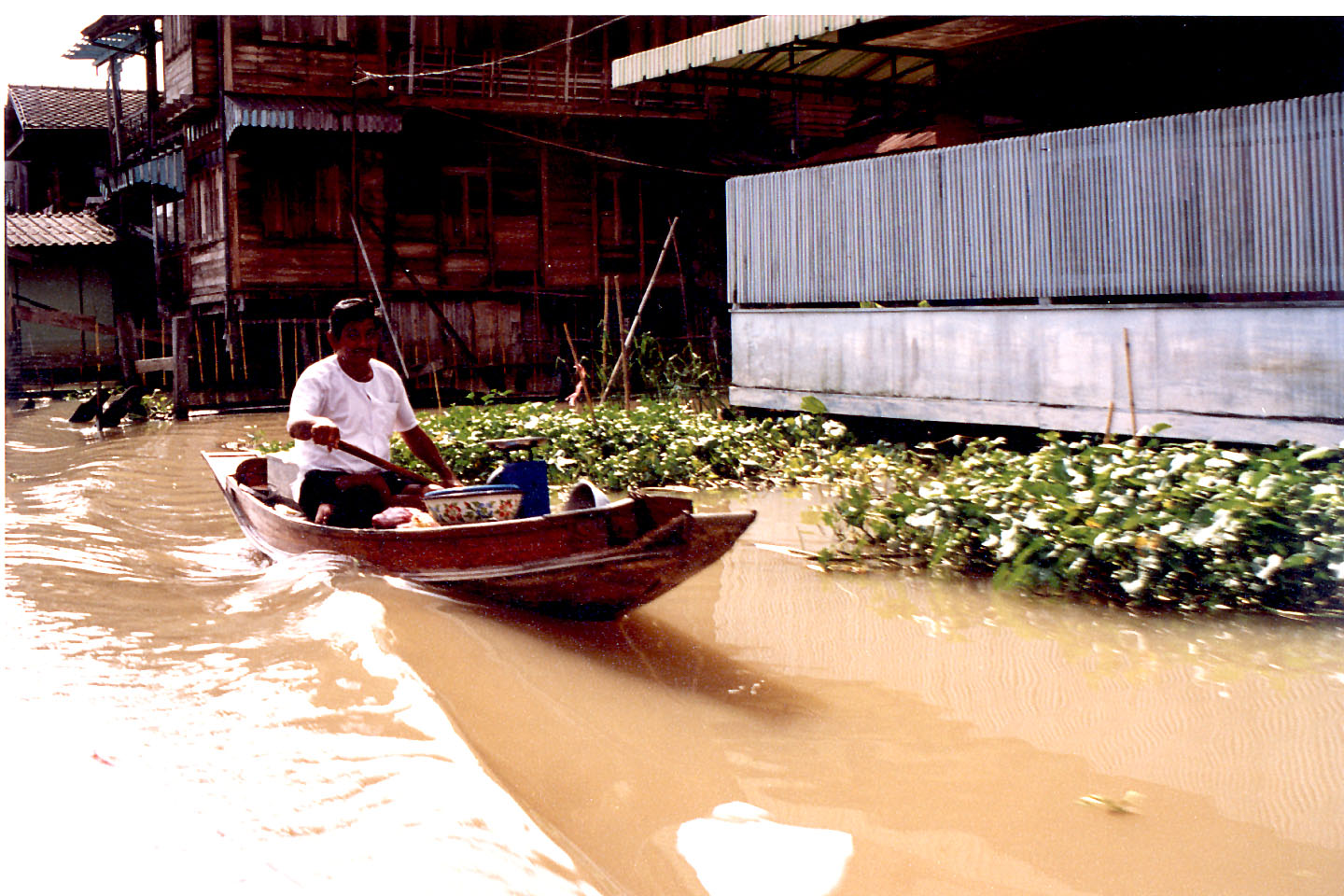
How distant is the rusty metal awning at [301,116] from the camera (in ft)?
56.9

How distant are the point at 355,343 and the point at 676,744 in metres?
3.14

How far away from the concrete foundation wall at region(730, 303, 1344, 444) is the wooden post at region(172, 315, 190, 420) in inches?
379

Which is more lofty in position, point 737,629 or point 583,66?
point 583,66

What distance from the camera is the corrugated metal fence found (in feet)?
22.7

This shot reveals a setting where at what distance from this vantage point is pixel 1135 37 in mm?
9883

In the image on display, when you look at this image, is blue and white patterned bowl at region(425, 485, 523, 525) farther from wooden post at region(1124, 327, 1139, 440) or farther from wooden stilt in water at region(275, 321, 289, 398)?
wooden stilt in water at region(275, 321, 289, 398)

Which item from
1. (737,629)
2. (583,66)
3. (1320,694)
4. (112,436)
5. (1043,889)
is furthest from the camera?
(583,66)

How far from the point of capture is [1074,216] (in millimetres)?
8234

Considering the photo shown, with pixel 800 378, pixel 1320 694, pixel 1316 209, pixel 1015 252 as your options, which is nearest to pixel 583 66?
pixel 800 378

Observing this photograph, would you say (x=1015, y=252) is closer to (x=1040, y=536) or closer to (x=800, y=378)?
(x=800, y=378)

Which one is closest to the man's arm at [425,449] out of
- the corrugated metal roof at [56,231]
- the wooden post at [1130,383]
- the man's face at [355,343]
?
the man's face at [355,343]

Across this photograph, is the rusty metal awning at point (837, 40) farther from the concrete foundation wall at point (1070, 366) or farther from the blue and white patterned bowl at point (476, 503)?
the blue and white patterned bowl at point (476, 503)

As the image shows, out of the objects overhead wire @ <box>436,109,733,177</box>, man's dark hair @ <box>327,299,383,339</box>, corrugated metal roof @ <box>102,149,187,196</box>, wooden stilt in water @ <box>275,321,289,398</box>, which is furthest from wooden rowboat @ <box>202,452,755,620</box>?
corrugated metal roof @ <box>102,149,187,196</box>

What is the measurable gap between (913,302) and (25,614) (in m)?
6.63
